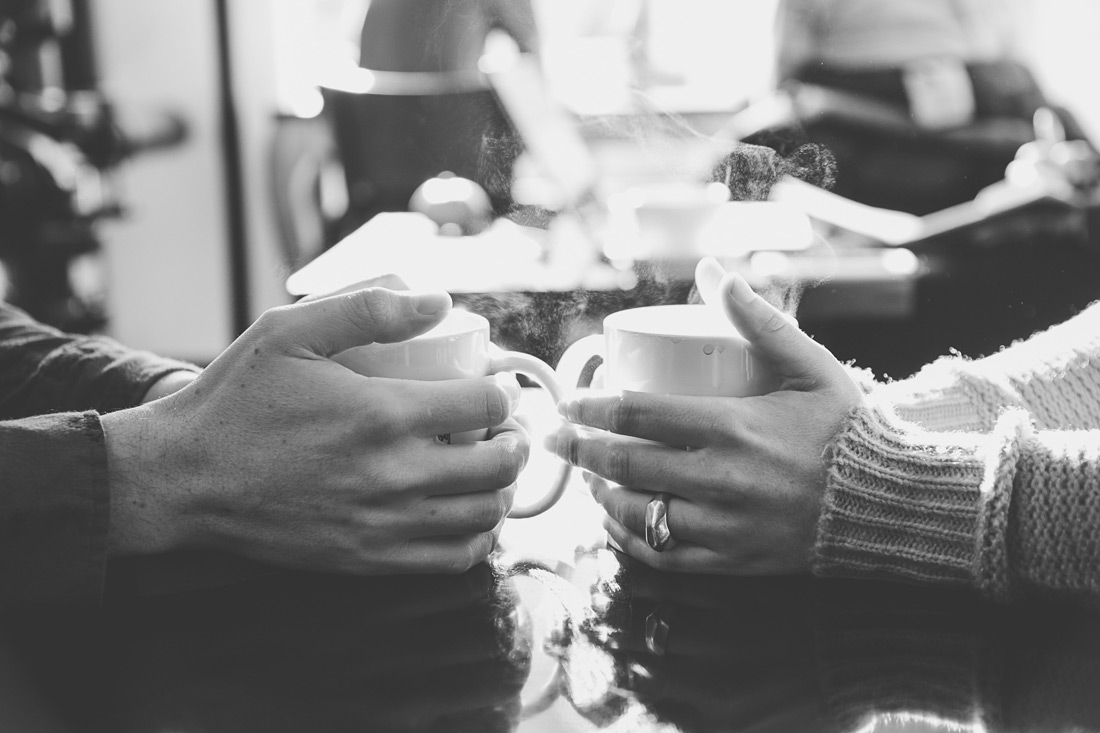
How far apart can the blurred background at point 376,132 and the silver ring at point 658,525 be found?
0.32 meters

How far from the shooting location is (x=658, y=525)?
609 mm

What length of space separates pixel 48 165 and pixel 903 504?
246 centimetres

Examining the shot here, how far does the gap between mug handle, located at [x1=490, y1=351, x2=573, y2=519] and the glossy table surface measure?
0.21 feet

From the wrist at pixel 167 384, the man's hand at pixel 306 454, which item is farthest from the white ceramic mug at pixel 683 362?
the wrist at pixel 167 384

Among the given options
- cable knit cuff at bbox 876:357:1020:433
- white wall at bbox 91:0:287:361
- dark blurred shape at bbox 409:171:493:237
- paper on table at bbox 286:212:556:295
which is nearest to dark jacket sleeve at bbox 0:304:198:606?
paper on table at bbox 286:212:556:295

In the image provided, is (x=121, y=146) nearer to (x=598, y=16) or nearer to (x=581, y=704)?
(x=598, y=16)

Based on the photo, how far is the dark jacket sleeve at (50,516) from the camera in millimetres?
550

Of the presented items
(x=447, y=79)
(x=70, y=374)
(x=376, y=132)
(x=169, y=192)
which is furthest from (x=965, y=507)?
(x=169, y=192)

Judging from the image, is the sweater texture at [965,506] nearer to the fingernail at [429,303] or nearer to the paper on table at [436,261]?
the fingernail at [429,303]

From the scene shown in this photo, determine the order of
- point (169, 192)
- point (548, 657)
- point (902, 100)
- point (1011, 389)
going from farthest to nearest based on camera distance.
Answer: point (169, 192) < point (902, 100) < point (1011, 389) < point (548, 657)

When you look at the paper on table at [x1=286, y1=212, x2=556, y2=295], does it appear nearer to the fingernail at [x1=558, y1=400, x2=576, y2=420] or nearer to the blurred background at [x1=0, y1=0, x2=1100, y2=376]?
the blurred background at [x1=0, y1=0, x2=1100, y2=376]

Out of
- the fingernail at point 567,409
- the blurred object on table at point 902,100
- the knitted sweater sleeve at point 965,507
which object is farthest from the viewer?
the blurred object on table at point 902,100

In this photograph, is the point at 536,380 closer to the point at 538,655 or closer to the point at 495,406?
the point at 495,406

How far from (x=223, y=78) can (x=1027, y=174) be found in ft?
8.55
